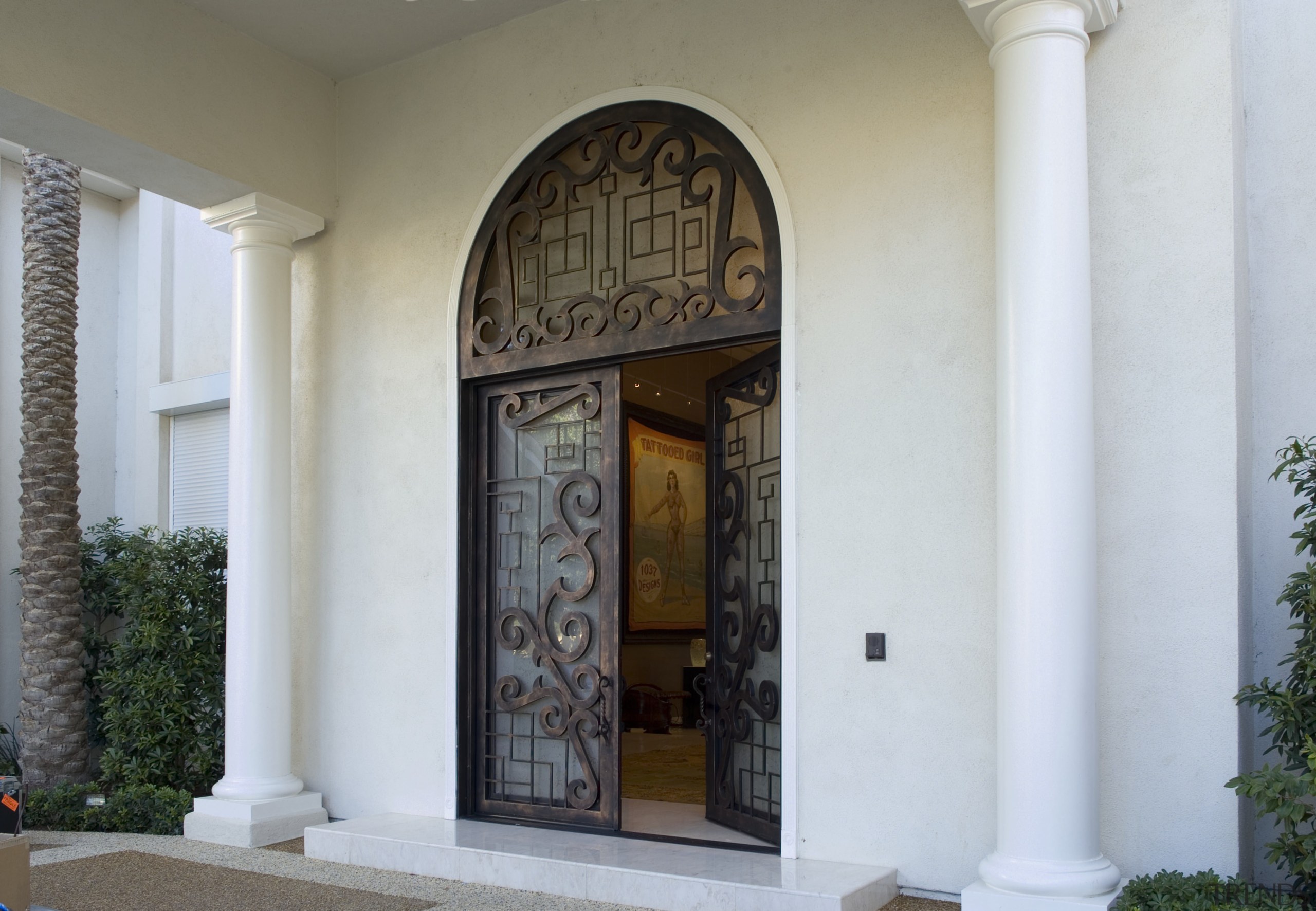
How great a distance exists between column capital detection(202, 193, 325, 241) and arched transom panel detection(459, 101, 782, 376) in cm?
120

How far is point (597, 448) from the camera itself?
5922 mm

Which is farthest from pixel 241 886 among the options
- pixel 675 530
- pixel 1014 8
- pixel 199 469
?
pixel 675 530

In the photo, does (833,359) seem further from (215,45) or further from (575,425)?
(215,45)

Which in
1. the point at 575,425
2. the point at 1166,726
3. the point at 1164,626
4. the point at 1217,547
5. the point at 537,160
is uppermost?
the point at 537,160

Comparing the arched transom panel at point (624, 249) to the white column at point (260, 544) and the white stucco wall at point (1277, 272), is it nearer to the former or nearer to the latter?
the white column at point (260, 544)

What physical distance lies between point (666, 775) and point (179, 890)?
3328mm

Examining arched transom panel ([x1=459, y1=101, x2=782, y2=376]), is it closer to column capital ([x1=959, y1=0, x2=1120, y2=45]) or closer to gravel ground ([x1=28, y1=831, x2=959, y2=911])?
column capital ([x1=959, y1=0, x2=1120, y2=45])

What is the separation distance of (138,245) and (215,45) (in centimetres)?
384

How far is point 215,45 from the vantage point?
20.5 ft

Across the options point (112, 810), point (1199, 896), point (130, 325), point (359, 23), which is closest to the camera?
point (1199, 896)

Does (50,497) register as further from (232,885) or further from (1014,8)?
(1014,8)

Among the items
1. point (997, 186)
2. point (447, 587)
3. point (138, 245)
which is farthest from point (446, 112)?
point (138, 245)

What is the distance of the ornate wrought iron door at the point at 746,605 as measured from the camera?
5.31m

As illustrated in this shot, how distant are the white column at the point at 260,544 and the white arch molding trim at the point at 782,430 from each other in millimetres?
1063
